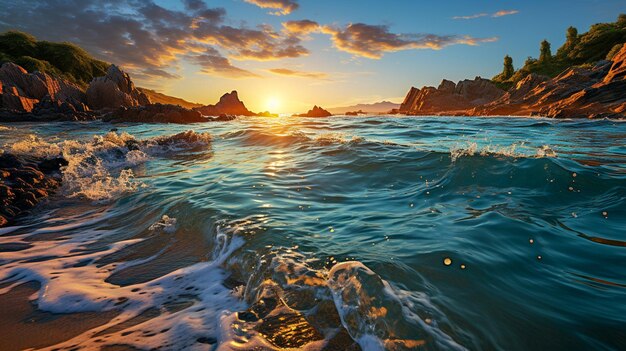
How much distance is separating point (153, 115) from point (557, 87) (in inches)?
2019

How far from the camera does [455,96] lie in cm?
8169

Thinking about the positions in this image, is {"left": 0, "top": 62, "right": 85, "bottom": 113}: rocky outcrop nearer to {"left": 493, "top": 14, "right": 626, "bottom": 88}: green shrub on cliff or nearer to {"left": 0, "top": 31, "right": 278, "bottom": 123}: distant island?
{"left": 0, "top": 31, "right": 278, "bottom": 123}: distant island

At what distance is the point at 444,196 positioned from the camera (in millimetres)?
5934

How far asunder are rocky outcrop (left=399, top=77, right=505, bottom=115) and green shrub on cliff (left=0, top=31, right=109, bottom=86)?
77677mm

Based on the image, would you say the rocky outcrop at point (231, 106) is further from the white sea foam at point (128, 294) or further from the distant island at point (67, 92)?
the white sea foam at point (128, 294)

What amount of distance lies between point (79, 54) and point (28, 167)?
87757 mm

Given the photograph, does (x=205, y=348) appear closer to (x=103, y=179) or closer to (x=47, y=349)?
(x=47, y=349)

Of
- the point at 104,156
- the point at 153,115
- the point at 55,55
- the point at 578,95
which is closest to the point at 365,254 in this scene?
the point at 104,156

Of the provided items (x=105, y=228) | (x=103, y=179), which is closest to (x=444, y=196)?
(x=105, y=228)

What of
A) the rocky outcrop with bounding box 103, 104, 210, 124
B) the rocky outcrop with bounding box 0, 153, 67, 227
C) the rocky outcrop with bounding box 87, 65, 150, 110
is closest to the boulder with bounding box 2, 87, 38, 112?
the rocky outcrop with bounding box 87, 65, 150, 110

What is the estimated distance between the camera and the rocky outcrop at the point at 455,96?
7531 cm

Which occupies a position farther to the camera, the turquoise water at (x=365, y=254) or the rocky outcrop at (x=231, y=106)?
the rocky outcrop at (x=231, y=106)

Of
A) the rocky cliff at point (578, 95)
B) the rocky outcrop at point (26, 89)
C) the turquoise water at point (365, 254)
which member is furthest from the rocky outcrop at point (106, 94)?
the rocky cliff at point (578, 95)

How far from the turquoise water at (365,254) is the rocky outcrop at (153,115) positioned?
107 ft
